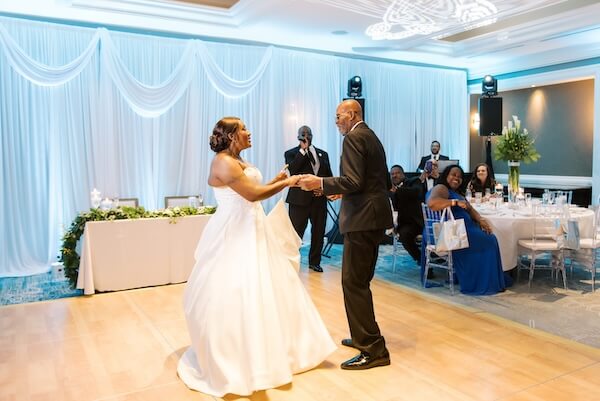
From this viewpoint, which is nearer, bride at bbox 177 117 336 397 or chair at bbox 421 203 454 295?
bride at bbox 177 117 336 397

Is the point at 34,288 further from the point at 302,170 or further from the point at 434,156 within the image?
the point at 434,156

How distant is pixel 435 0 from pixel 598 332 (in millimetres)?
4164

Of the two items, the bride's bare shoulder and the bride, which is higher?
the bride's bare shoulder

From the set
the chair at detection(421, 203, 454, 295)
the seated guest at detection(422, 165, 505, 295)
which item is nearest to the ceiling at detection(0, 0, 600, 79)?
the seated guest at detection(422, 165, 505, 295)

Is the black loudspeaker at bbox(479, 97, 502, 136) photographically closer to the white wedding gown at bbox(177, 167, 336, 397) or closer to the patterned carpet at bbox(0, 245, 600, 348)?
the patterned carpet at bbox(0, 245, 600, 348)

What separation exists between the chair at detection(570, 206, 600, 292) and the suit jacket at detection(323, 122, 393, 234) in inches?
130

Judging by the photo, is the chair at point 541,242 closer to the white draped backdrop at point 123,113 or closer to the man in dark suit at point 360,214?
the man in dark suit at point 360,214

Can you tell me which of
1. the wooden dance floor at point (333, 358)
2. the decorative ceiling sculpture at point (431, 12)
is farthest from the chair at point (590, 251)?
the decorative ceiling sculpture at point (431, 12)

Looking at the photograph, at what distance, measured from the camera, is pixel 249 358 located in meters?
3.16

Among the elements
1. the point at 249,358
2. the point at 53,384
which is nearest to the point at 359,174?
the point at 249,358

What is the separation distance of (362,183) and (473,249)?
8.57ft

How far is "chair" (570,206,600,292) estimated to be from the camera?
563 centimetres

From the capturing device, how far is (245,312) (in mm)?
3188

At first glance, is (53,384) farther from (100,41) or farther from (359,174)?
(100,41)
